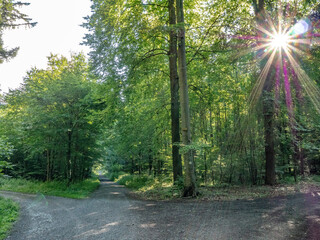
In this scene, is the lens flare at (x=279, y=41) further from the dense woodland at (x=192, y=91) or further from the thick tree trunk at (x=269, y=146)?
the thick tree trunk at (x=269, y=146)

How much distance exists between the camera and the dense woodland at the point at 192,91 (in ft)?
30.6

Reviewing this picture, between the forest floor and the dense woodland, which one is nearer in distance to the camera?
the forest floor

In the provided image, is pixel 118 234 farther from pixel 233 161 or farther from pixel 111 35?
pixel 233 161

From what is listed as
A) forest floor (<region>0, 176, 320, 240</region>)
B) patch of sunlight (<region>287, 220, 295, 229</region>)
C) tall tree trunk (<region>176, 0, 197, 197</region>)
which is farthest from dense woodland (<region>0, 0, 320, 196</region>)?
patch of sunlight (<region>287, 220, 295, 229</region>)

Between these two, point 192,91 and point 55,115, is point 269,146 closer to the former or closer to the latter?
point 192,91

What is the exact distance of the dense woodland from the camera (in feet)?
30.6

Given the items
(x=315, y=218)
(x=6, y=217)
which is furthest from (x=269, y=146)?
(x=6, y=217)

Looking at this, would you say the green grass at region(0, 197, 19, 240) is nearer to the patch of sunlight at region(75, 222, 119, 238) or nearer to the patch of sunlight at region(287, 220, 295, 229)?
the patch of sunlight at region(75, 222, 119, 238)

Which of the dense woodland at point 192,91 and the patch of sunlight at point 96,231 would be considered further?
the dense woodland at point 192,91

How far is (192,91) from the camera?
1284 cm

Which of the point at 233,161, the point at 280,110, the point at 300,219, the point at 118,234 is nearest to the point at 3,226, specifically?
the point at 118,234

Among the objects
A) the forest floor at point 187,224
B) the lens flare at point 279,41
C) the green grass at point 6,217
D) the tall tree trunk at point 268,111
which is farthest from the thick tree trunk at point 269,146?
the green grass at point 6,217

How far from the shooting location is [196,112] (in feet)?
44.7

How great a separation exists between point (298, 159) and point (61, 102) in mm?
17599
